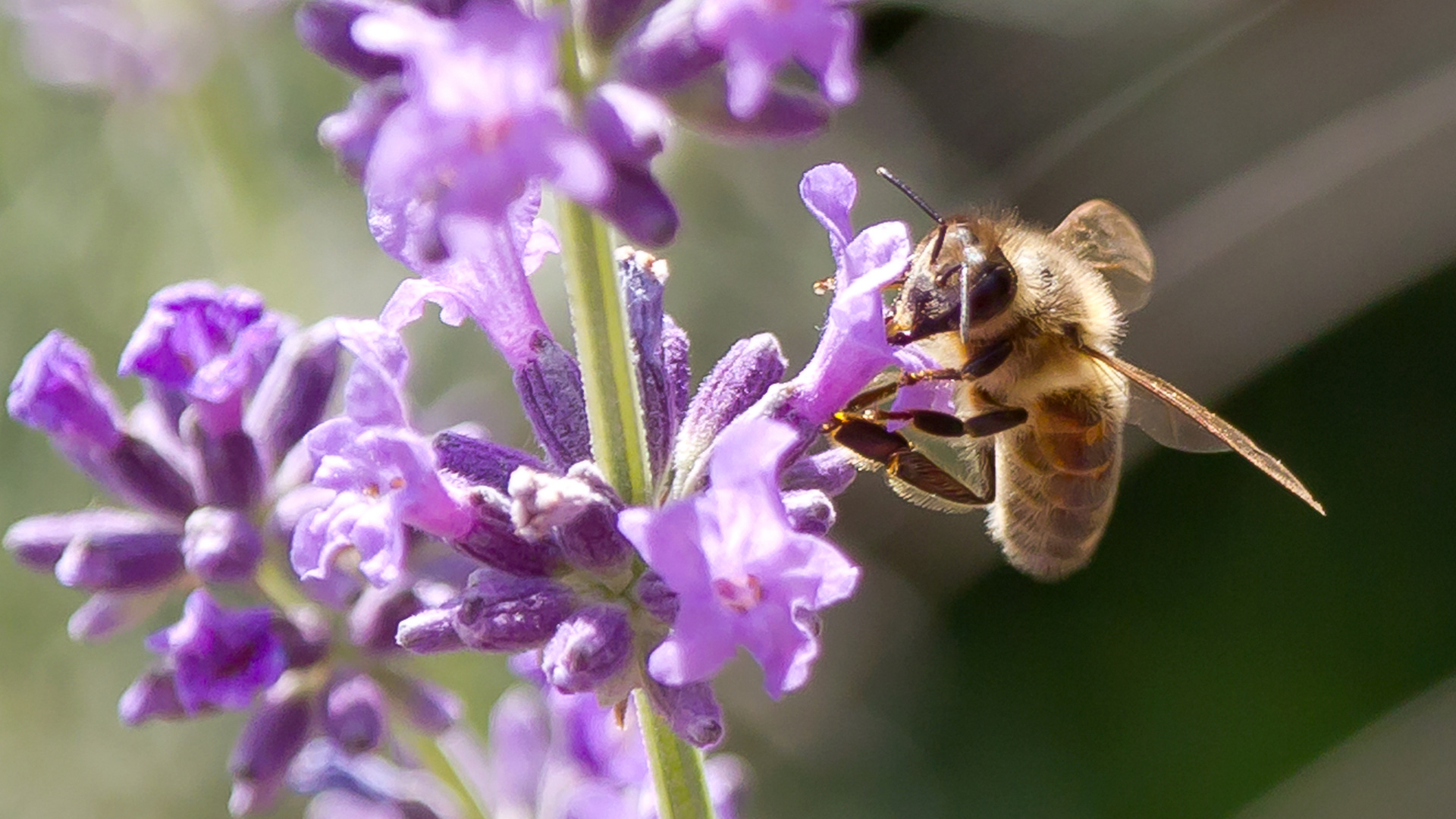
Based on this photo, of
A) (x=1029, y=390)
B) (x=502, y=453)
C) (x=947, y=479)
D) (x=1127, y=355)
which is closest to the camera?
(x=502, y=453)

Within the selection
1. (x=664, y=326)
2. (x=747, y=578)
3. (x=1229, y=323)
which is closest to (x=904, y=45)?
(x=1229, y=323)

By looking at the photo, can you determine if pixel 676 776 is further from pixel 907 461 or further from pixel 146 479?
pixel 146 479

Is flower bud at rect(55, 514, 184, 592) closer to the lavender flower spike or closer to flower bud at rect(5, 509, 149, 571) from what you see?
flower bud at rect(5, 509, 149, 571)

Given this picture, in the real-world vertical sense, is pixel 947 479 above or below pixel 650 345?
below

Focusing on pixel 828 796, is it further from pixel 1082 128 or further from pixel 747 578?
pixel 747 578

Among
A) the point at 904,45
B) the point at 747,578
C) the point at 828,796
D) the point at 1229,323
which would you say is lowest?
A: the point at 828,796

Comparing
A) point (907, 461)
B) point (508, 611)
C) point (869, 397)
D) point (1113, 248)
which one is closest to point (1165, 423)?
point (1113, 248)

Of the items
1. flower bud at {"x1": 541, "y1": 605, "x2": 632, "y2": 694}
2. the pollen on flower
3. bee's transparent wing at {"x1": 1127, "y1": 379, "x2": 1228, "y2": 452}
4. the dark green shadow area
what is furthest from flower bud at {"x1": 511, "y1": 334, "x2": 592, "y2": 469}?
the dark green shadow area
